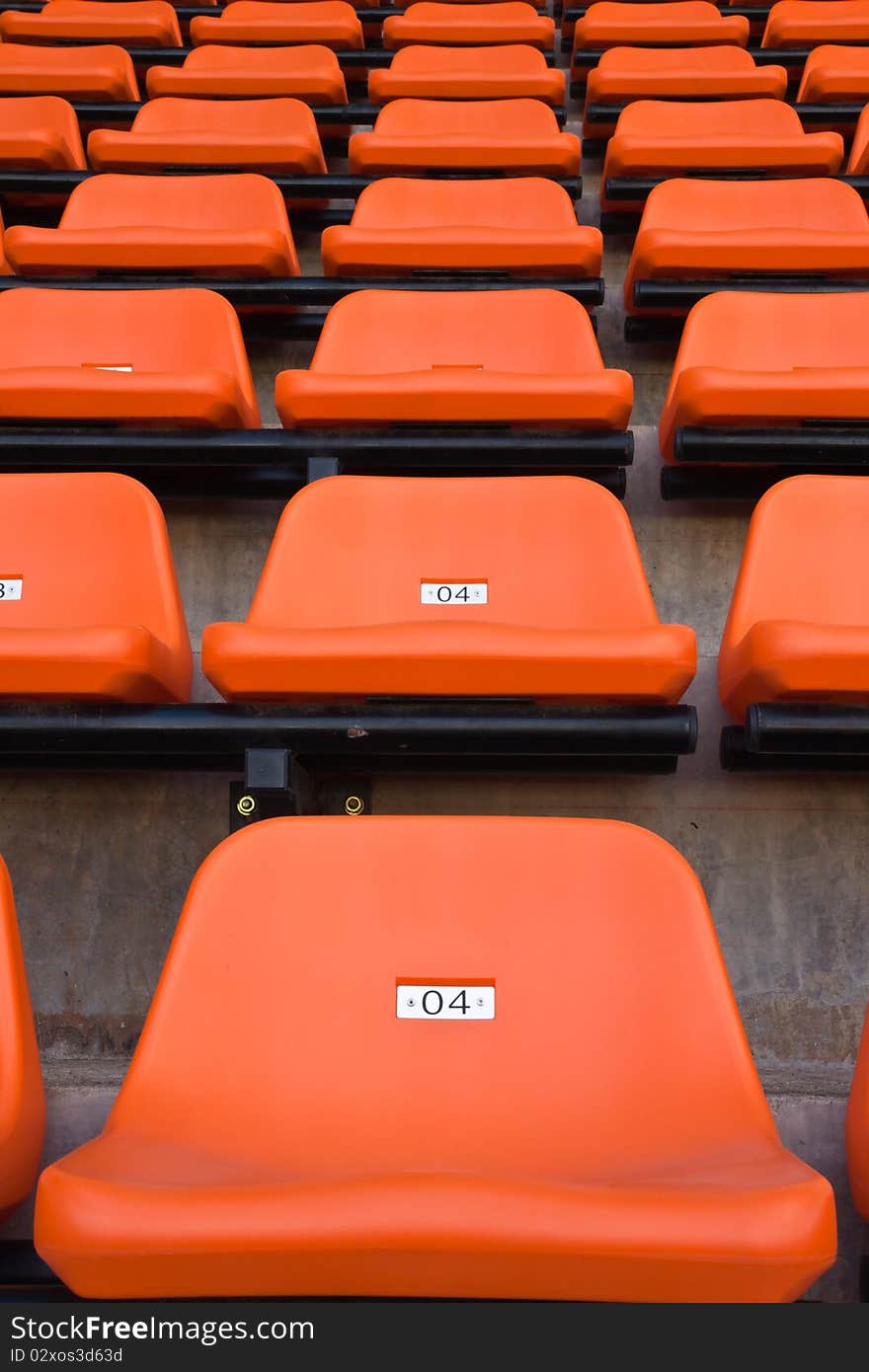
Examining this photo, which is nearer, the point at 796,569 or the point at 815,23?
the point at 796,569

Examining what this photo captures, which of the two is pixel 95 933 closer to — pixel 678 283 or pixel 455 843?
pixel 455 843

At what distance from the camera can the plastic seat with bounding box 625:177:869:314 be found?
1.05 metres

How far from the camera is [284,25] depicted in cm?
174

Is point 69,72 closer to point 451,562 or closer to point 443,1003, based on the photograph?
point 451,562

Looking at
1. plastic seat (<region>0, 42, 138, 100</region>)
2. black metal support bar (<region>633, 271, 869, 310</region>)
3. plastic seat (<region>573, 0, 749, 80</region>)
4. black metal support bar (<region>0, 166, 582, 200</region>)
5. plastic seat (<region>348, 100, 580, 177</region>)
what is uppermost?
plastic seat (<region>573, 0, 749, 80</region>)

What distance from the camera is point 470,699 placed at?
58 centimetres

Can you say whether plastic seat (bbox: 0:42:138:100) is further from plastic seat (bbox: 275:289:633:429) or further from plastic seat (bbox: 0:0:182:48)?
plastic seat (bbox: 275:289:633:429)

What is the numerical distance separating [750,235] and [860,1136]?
94 centimetres

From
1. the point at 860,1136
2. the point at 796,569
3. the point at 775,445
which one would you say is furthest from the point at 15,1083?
the point at 775,445

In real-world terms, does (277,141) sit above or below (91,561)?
above

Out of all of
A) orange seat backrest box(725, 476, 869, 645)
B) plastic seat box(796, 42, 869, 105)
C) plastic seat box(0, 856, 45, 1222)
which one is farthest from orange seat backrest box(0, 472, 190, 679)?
plastic seat box(796, 42, 869, 105)

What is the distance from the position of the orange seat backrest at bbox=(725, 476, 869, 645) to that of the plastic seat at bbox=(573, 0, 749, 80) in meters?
1.35

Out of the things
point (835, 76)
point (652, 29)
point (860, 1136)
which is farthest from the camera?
point (652, 29)

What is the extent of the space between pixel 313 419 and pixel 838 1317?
70cm
